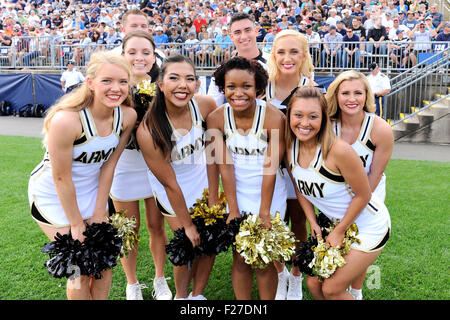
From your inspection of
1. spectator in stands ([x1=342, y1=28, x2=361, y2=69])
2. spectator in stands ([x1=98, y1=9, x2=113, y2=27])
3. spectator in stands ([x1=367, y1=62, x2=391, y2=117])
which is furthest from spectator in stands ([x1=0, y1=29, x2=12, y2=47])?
spectator in stands ([x1=367, y1=62, x2=391, y2=117])

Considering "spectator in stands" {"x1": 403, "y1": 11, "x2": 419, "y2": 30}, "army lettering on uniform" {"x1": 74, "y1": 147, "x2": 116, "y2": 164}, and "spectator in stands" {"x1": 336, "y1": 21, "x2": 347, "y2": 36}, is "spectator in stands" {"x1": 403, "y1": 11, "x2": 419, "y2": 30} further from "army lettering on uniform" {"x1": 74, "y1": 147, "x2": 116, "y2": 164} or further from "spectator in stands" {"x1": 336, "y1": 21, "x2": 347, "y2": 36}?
"army lettering on uniform" {"x1": 74, "y1": 147, "x2": 116, "y2": 164}

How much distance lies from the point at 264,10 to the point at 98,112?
574 inches

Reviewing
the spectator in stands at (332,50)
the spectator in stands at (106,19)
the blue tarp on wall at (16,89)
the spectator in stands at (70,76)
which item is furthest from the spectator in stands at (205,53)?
the spectator in stands at (106,19)

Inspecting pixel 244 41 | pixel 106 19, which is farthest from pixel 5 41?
pixel 244 41

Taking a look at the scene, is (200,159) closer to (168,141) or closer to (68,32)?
(168,141)

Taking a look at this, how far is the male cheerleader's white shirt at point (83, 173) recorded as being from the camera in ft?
8.38

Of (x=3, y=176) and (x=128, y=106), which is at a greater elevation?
(x=128, y=106)

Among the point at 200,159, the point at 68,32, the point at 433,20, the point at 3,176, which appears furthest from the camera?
the point at 68,32

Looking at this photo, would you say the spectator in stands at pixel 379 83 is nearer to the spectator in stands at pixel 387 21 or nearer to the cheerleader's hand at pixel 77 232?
the spectator in stands at pixel 387 21

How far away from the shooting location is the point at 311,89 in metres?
2.61

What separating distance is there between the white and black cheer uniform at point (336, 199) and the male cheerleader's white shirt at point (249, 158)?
0.21m

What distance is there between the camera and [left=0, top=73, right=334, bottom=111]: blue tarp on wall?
554 inches

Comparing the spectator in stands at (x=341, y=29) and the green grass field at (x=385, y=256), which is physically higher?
the spectator in stands at (x=341, y=29)
